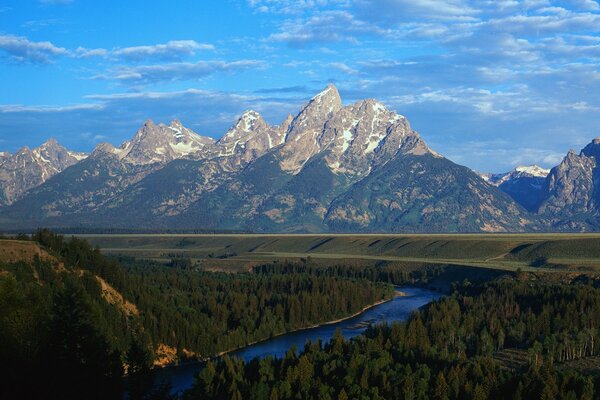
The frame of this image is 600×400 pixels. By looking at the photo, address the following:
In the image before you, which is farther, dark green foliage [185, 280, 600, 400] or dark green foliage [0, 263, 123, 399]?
dark green foliage [185, 280, 600, 400]

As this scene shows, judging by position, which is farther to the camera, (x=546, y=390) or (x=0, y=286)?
(x=546, y=390)

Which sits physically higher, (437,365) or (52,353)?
(52,353)

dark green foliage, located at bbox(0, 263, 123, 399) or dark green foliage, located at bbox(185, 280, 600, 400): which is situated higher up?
dark green foliage, located at bbox(0, 263, 123, 399)

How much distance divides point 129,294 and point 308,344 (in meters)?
57.2

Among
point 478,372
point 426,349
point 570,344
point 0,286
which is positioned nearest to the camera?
point 0,286

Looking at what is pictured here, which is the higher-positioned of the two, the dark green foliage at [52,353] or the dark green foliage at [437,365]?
the dark green foliage at [52,353]

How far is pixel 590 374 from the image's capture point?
12612cm

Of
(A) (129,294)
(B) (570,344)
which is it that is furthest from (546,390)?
Result: (A) (129,294)

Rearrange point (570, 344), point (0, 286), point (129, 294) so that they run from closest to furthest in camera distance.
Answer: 1. point (0, 286)
2. point (570, 344)
3. point (129, 294)

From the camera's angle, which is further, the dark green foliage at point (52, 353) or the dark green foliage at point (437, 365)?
the dark green foliage at point (437, 365)

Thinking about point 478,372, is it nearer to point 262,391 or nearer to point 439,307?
point 262,391

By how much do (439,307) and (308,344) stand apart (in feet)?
192

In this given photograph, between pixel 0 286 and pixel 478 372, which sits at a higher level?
pixel 0 286

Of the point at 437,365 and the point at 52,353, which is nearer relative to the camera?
the point at 52,353
